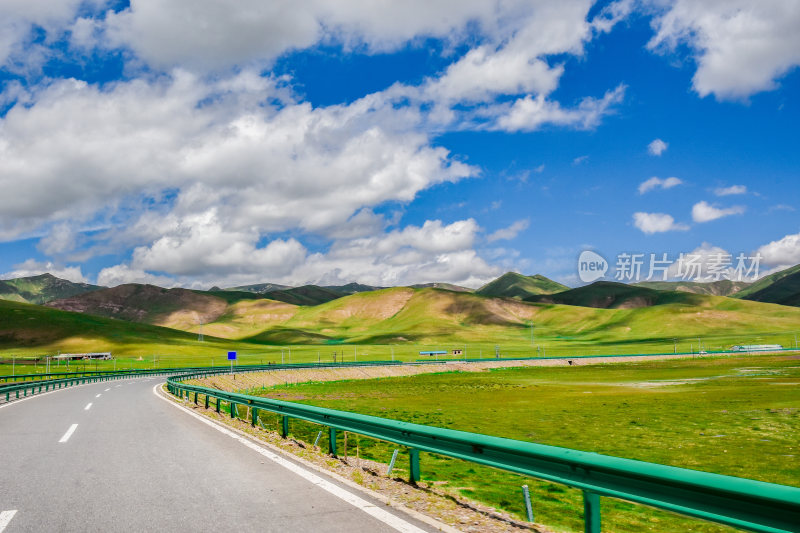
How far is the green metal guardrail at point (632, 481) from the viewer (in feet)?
14.0

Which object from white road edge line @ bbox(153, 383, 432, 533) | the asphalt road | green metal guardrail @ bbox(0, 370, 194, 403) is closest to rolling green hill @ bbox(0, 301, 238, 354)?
green metal guardrail @ bbox(0, 370, 194, 403)

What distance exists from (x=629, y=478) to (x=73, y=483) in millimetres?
8260

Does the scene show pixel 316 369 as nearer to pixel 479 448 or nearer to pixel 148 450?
pixel 148 450

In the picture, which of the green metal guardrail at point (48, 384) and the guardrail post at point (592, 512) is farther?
the green metal guardrail at point (48, 384)

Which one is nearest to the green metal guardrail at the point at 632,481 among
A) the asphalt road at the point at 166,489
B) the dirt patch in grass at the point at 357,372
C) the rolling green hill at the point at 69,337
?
the asphalt road at the point at 166,489

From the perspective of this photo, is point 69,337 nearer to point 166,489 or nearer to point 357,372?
point 357,372

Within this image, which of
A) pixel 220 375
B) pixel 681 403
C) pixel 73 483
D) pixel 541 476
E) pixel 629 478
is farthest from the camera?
pixel 220 375

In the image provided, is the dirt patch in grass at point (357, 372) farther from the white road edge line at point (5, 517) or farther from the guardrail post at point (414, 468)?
the white road edge line at point (5, 517)

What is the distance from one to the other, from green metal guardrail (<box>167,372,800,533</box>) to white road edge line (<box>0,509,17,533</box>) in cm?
519

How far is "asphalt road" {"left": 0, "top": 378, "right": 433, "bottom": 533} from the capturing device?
6.96 meters

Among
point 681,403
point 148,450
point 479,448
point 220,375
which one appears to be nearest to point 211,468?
point 148,450

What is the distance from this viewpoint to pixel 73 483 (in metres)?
9.24

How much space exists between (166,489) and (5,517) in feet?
6.78

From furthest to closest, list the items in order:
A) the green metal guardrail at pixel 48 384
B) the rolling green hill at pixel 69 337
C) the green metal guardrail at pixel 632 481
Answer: the rolling green hill at pixel 69 337 → the green metal guardrail at pixel 48 384 → the green metal guardrail at pixel 632 481
